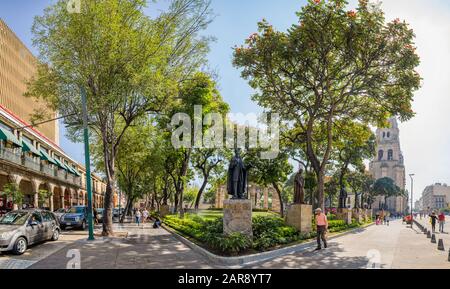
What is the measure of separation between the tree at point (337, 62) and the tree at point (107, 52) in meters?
4.16

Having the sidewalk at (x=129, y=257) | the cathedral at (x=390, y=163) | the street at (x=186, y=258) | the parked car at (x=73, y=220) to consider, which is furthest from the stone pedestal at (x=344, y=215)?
the cathedral at (x=390, y=163)

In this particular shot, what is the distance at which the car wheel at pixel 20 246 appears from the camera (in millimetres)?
12492

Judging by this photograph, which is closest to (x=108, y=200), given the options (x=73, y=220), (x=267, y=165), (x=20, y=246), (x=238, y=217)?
(x=73, y=220)

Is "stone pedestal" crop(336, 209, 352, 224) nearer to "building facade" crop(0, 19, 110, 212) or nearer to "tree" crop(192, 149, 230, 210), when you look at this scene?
"tree" crop(192, 149, 230, 210)

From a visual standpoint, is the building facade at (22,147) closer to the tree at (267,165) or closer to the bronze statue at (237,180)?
the bronze statue at (237,180)

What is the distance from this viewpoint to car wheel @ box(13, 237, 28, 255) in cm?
1249

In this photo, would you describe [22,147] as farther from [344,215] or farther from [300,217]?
[344,215]

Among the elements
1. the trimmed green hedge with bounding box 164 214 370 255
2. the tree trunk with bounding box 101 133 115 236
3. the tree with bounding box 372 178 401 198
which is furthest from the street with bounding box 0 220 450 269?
the tree with bounding box 372 178 401 198

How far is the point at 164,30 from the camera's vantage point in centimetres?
1939

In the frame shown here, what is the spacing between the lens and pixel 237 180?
49.6 feet

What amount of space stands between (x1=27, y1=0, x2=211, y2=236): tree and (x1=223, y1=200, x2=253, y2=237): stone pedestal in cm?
768
